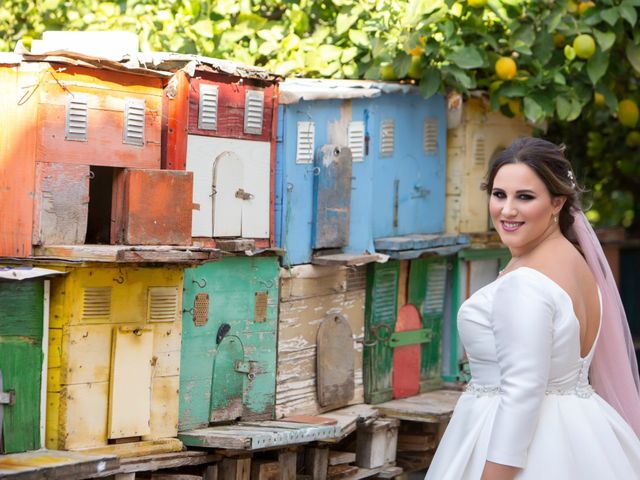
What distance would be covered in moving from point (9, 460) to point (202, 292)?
1.34 metres

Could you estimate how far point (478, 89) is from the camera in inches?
317

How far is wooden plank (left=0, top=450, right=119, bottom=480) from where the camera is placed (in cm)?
500

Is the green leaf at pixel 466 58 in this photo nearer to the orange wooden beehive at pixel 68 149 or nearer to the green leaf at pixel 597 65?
the green leaf at pixel 597 65

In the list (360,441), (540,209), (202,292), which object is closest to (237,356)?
(202,292)

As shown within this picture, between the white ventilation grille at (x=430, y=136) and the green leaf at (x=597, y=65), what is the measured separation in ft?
3.28

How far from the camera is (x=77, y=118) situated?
551cm

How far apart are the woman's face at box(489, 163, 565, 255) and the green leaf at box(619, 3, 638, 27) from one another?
362 centimetres

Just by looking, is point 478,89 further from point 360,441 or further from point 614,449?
point 614,449

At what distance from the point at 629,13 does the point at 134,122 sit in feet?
10.4

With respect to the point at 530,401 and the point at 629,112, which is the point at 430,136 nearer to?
the point at 629,112

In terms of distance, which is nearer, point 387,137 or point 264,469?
point 264,469

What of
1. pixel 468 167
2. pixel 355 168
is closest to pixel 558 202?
pixel 355 168

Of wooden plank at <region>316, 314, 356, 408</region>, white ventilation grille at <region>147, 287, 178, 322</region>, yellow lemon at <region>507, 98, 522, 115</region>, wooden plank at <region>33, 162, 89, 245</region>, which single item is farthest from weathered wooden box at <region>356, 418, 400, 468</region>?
wooden plank at <region>33, 162, 89, 245</region>

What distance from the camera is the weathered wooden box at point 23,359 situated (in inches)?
211
